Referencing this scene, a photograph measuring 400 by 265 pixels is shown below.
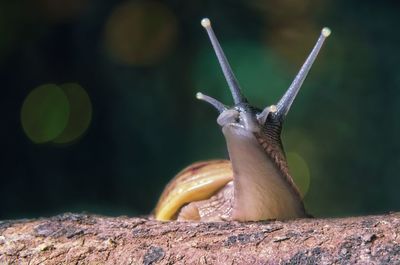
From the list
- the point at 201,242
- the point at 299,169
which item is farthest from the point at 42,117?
the point at 201,242

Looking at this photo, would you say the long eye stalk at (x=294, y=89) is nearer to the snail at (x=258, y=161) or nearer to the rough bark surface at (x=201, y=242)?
the snail at (x=258, y=161)

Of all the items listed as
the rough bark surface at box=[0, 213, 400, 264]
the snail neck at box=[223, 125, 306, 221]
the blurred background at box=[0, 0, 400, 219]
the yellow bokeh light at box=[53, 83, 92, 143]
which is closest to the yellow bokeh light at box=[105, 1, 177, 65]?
the blurred background at box=[0, 0, 400, 219]

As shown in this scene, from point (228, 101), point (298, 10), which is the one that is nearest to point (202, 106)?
point (228, 101)

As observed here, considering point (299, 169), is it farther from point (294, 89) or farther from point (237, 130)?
point (237, 130)

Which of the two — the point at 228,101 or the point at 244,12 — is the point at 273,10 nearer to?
the point at 244,12

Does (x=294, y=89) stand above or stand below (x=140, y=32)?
below

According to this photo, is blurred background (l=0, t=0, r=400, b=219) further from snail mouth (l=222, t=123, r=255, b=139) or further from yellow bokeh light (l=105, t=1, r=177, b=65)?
snail mouth (l=222, t=123, r=255, b=139)
